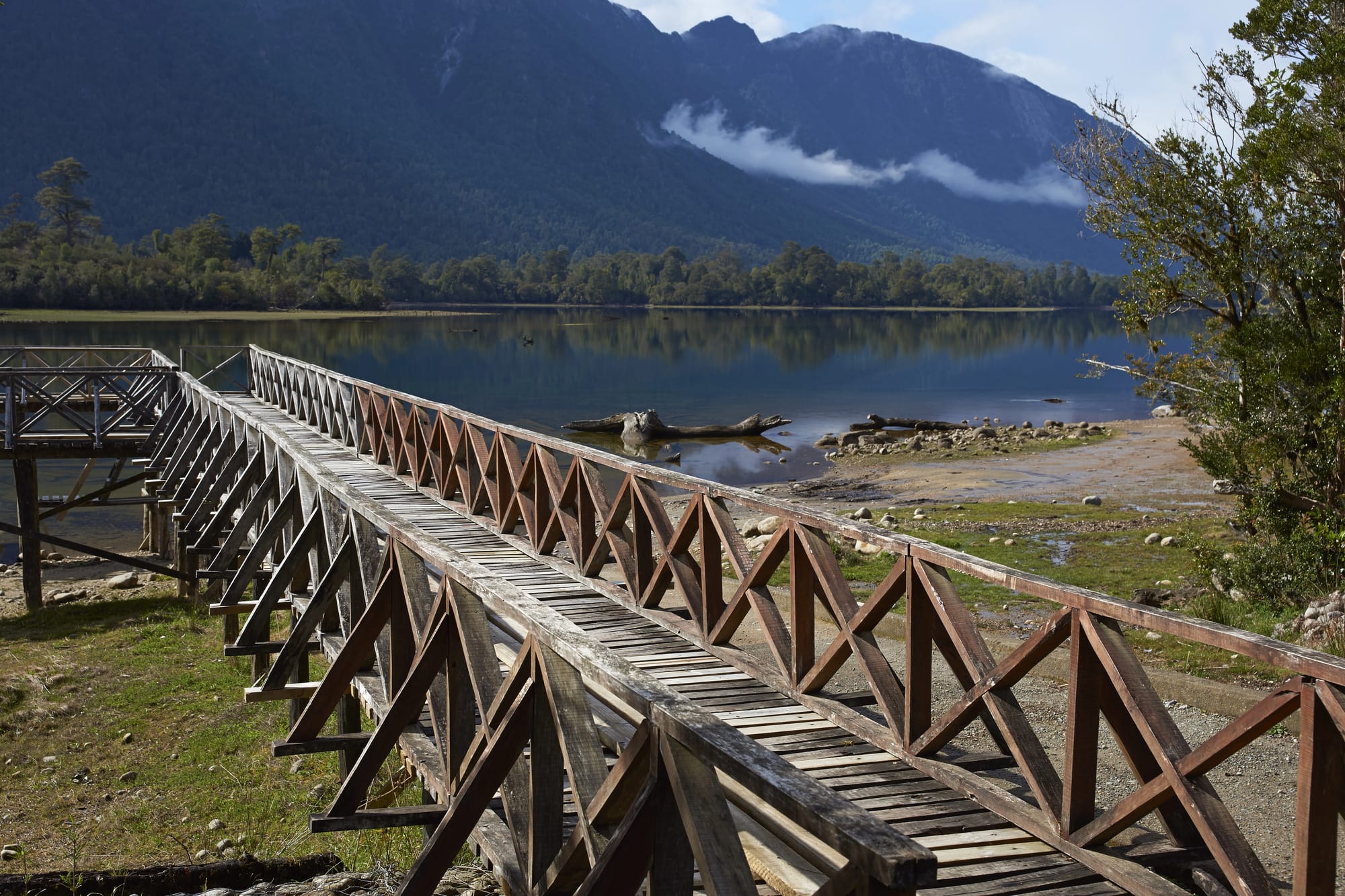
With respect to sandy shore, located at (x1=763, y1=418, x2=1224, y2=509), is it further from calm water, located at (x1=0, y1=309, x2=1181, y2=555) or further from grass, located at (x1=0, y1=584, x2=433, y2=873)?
grass, located at (x1=0, y1=584, x2=433, y2=873)

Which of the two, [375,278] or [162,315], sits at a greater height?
[375,278]

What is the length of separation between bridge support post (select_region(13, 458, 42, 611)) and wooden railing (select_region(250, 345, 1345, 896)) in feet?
39.4

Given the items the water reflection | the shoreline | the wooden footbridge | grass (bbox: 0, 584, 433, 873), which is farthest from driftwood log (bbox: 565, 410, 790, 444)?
the shoreline

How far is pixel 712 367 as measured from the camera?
7212cm

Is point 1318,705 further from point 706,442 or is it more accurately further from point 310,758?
point 706,442

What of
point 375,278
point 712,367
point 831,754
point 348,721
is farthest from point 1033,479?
point 375,278

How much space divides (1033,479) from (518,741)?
2618 centimetres

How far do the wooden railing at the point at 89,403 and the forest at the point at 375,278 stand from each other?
80.7 m

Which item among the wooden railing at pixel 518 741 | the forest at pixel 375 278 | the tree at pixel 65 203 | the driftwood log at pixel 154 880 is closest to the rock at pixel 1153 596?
the wooden railing at pixel 518 741

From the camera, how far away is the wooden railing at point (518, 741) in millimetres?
2775

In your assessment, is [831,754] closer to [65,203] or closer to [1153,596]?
[1153,596]

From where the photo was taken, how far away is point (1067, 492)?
2591 centimetres

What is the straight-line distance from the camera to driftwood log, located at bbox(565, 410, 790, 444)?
38938 millimetres

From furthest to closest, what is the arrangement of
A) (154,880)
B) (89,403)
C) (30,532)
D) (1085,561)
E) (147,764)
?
(89,403) < (30,532) < (1085,561) < (147,764) < (154,880)
